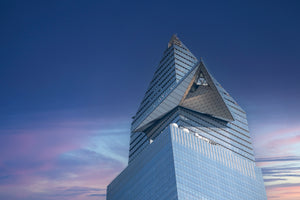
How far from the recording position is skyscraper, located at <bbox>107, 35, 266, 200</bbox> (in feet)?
366

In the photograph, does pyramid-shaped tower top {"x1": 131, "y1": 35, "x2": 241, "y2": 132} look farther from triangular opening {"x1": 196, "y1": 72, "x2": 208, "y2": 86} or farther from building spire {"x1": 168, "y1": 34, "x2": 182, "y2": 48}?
building spire {"x1": 168, "y1": 34, "x2": 182, "y2": 48}

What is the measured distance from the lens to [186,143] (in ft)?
385

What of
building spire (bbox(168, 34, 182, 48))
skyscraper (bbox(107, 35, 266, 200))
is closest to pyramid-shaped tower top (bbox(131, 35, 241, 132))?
skyscraper (bbox(107, 35, 266, 200))

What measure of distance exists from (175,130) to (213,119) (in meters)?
38.1

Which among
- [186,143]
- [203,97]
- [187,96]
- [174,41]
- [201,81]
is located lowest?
[186,143]

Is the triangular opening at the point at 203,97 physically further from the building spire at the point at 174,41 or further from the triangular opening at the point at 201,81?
the building spire at the point at 174,41

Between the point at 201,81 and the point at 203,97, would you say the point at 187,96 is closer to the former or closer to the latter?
the point at 203,97

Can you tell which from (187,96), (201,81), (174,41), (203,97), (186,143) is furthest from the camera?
(174,41)

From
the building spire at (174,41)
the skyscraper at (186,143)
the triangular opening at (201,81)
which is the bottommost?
the skyscraper at (186,143)

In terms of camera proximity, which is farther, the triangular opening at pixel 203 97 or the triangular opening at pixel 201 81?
the triangular opening at pixel 201 81

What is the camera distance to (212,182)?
116 metres

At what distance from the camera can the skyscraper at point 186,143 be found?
112 meters

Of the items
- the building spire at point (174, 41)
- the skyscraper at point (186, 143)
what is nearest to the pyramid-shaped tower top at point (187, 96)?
the skyscraper at point (186, 143)

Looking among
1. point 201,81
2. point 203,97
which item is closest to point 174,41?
point 201,81
